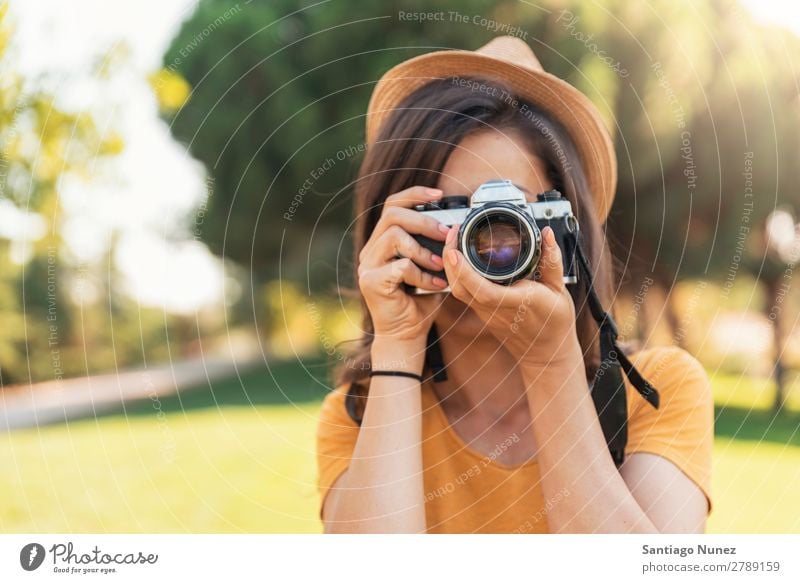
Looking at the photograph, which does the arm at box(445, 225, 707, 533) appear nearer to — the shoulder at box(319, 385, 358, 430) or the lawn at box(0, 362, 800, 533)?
the shoulder at box(319, 385, 358, 430)

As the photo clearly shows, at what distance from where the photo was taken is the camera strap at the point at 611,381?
980 mm

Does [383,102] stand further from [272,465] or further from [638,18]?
[272,465]

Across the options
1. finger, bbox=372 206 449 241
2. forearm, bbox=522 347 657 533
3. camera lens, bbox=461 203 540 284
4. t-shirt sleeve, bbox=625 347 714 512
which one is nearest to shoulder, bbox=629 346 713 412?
t-shirt sleeve, bbox=625 347 714 512

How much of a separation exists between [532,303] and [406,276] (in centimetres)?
17

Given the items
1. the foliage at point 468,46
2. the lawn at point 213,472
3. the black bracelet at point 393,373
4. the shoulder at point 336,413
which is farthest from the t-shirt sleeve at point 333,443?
the foliage at point 468,46

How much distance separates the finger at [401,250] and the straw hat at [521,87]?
21cm

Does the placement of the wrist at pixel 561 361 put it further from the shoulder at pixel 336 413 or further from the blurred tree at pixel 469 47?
the blurred tree at pixel 469 47

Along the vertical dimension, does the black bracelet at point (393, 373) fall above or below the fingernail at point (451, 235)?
below

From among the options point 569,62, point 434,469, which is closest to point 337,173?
point 569,62

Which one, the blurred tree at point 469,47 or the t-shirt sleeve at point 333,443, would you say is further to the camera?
the blurred tree at point 469,47

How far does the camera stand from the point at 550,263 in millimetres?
927

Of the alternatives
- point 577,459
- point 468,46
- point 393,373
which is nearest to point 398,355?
point 393,373

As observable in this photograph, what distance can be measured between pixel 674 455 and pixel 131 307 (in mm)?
7789

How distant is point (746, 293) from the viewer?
15.1 feet
